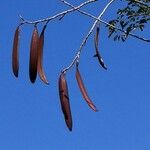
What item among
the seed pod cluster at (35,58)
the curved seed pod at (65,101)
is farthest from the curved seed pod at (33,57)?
the curved seed pod at (65,101)

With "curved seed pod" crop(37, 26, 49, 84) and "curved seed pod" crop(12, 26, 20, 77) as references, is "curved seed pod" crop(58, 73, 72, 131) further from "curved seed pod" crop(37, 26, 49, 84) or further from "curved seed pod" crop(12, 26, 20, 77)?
"curved seed pod" crop(12, 26, 20, 77)

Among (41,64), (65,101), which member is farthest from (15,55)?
(65,101)

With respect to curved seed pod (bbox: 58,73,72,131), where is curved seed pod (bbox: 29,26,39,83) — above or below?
above

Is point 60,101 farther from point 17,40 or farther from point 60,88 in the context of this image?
point 17,40

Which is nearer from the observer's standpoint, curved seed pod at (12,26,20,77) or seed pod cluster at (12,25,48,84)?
seed pod cluster at (12,25,48,84)

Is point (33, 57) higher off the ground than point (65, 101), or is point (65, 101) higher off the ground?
point (33, 57)

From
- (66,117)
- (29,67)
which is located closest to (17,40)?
(29,67)

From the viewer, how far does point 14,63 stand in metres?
2.30

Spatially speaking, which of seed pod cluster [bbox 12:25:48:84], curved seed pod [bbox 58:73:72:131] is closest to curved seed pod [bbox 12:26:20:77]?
seed pod cluster [bbox 12:25:48:84]

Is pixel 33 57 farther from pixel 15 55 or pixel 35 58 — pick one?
pixel 15 55

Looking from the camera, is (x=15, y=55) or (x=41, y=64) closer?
(x=41, y=64)

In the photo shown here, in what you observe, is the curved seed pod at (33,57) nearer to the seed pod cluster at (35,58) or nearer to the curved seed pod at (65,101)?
the seed pod cluster at (35,58)

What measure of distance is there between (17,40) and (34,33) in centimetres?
13

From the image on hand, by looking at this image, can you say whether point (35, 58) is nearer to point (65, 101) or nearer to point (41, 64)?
point (41, 64)
